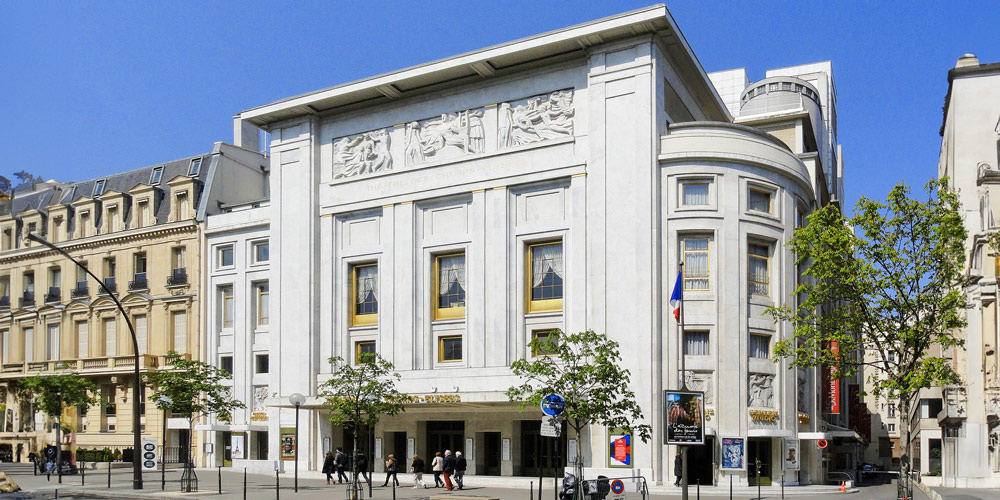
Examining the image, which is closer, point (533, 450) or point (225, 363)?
point (533, 450)

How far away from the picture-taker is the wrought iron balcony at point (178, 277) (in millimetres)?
55438

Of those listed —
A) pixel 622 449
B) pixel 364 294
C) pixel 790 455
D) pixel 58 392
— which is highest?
pixel 364 294

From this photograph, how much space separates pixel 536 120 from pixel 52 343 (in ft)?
124

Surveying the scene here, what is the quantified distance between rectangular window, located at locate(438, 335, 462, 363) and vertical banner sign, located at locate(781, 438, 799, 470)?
46.7 ft

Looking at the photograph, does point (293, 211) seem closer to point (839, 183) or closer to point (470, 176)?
point (470, 176)

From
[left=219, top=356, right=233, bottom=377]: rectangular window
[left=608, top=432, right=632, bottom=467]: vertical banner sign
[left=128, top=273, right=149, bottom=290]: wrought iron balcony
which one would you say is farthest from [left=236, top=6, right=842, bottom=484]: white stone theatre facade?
[left=128, top=273, right=149, bottom=290]: wrought iron balcony

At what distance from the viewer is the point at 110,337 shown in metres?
58.6

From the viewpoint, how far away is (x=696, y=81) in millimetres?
45250

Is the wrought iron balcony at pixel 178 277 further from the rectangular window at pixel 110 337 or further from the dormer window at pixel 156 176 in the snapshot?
the dormer window at pixel 156 176

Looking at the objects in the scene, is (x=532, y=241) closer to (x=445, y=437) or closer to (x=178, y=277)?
(x=445, y=437)

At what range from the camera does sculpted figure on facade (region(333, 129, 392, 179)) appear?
47.3m

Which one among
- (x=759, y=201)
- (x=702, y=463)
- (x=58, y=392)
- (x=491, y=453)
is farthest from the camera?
(x=58, y=392)

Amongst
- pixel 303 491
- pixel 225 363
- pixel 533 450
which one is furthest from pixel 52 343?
pixel 533 450

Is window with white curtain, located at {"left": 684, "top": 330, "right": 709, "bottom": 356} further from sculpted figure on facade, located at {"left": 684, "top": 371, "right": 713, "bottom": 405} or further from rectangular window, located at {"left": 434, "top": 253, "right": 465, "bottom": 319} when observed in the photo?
rectangular window, located at {"left": 434, "top": 253, "right": 465, "bottom": 319}
